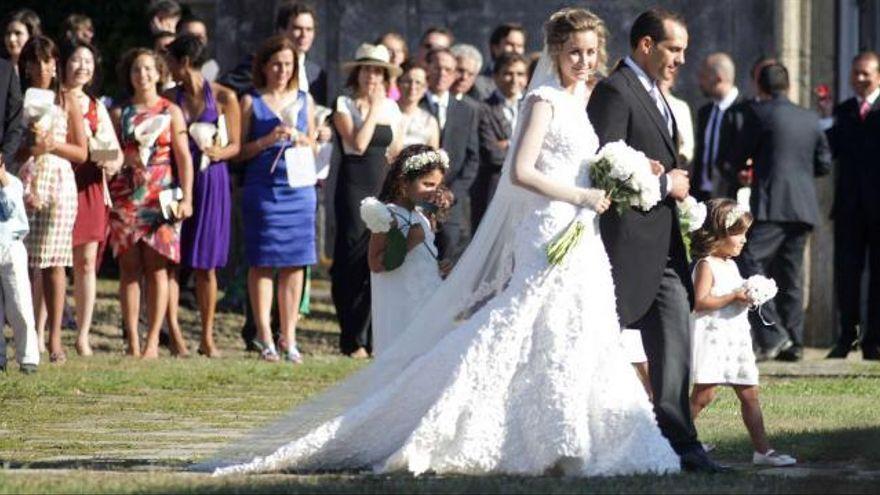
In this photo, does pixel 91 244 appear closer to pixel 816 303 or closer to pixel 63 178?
pixel 63 178

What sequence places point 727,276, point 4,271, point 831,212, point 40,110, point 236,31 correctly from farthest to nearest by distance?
point 236,31
point 831,212
point 40,110
point 4,271
point 727,276

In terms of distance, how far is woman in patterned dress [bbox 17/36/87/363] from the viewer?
53.2 feet

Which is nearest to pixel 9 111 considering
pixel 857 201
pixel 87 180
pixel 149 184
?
pixel 87 180

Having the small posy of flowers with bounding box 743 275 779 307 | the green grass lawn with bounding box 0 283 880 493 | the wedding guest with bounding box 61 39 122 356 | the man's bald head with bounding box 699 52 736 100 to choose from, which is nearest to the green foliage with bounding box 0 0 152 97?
the green grass lawn with bounding box 0 283 880 493

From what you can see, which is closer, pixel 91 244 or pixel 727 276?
pixel 727 276

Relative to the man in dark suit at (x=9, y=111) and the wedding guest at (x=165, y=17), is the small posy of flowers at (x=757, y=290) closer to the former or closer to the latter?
the man in dark suit at (x=9, y=111)

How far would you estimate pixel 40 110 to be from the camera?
16.1m

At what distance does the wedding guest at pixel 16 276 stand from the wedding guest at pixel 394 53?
11.9ft

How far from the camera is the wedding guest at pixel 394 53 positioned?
18156mm

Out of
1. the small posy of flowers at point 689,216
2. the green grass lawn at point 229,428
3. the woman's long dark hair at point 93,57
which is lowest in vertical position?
the green grass lawn at point 229,428

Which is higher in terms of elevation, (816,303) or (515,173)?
(515,173)

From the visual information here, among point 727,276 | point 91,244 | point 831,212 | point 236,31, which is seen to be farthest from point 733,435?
point 236,31

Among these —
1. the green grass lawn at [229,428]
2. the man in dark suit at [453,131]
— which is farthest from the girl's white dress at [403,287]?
the man in dark suit at [453,131]

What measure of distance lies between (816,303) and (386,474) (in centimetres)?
1121
